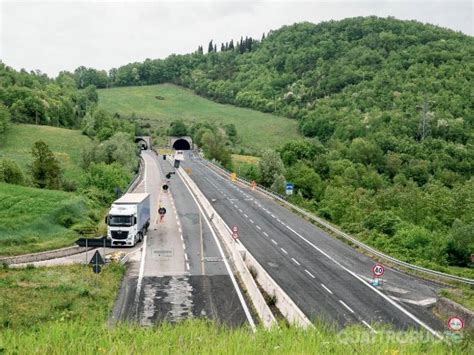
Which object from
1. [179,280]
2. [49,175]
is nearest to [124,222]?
[179,280]

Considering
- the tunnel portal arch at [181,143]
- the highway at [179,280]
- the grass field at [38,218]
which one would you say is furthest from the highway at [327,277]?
the tunnel portal arch at [181,143]

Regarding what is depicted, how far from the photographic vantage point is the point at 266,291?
28297 millimetres

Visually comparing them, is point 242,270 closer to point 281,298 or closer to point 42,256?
point 281,298

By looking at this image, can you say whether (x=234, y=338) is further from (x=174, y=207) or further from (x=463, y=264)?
(x=174, y=207)

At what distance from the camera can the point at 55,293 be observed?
26422mm

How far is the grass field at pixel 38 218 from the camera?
38.5m

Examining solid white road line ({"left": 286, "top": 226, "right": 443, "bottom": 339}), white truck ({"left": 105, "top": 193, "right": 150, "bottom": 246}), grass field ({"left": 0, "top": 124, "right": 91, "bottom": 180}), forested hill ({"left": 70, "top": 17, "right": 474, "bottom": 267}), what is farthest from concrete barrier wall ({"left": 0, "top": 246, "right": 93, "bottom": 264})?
grass field ({"left": 0, "top": 124, "right": 91, "bottom": 180})

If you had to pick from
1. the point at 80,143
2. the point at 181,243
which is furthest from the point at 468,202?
the point at 80,143

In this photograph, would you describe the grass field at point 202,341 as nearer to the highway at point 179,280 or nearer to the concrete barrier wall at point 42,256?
the highway at point 179,280

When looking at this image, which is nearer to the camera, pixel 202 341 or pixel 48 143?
pixel 202 341

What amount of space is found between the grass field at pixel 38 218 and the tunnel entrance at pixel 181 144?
118 meters

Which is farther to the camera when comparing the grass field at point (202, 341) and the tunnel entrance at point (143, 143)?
the tunnel entrance at point (143, 143)

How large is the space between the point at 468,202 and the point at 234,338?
67.3 meters

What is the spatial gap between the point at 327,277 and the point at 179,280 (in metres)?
9.61
